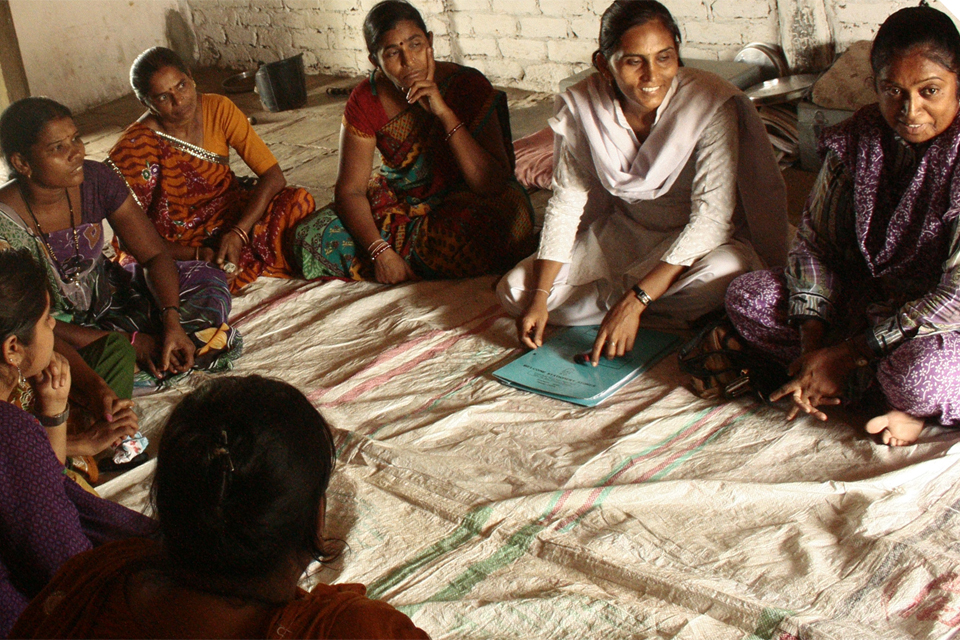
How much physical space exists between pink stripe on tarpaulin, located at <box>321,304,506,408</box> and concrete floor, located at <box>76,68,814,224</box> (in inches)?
41.7

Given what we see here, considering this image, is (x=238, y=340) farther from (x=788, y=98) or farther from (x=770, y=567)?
(x=788, y=98)

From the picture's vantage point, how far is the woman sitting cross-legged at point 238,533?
92cm

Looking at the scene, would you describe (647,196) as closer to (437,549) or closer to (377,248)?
(377,248)

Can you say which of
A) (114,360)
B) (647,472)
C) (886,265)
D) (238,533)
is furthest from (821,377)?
(114,360)

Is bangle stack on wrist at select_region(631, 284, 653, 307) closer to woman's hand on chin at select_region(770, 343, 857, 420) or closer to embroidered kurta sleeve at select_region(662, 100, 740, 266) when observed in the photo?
embroidered kurta sleeve at select_region(662, 100, 740, 266)

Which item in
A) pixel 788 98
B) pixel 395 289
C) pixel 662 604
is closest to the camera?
pixel 662 604

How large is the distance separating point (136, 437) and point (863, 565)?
1.74 meters

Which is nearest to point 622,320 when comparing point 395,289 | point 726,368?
point 726,368

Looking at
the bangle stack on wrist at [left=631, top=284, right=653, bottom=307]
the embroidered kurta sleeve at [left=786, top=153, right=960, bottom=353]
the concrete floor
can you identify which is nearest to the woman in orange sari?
the concrete floor

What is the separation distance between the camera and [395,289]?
10.3 ft

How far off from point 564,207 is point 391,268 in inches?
30.6

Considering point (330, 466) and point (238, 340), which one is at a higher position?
point (330, 466)

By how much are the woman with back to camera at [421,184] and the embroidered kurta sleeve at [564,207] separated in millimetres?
471

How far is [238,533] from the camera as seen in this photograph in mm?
920
